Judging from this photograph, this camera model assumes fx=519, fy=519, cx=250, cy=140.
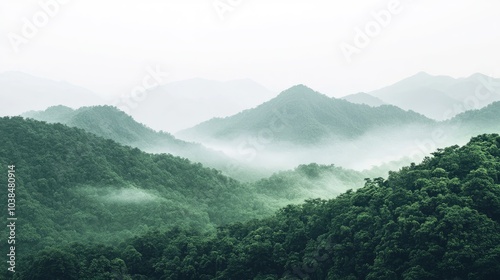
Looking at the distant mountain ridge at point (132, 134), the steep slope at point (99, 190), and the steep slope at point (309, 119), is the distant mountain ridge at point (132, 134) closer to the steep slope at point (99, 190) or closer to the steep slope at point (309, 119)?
the steep slope at point (309, 119)

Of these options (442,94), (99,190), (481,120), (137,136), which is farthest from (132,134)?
(442,94)

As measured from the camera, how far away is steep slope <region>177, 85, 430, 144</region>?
8450cm

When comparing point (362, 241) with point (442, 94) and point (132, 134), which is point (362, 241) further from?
point (442, 94)

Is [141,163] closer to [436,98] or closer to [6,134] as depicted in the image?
[6,134]

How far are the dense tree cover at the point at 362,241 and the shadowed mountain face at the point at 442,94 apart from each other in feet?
310

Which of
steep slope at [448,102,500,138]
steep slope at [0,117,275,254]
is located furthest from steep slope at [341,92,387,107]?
steep slope at [0,117,275,254]

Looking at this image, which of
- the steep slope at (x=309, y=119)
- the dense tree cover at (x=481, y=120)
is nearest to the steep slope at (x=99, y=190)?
the dense tree cover at (x=481, y=120)

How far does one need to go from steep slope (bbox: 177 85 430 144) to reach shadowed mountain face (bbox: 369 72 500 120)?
102 feet

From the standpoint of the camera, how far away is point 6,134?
38438 millimetres

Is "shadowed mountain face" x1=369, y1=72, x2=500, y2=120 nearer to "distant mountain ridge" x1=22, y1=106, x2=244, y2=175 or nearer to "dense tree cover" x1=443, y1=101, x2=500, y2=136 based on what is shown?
"dense tree cover" x1=443, y1=101, x2=500, y2=136

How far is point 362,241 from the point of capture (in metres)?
21.9

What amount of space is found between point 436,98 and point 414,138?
164 ft

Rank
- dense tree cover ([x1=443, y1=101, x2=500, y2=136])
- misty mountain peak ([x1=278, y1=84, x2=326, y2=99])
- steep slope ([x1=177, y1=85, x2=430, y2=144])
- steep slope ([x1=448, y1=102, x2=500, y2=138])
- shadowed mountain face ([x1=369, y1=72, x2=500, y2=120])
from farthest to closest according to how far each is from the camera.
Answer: shadowed mountain face ([x1=369, y1=72, x2=500, y2=120])
misty mountain peak ([x1=278, y1=84, x2=326, y2=99])
steep slope ([x1=177, y1=85, x2=430, y2=144])
steep slope ([x1=448, y1=102, x2=500, y2=138])
dense tree cover ([x1=443, y1=101, x2=500, y2=136])

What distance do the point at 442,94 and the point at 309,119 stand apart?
58.8 metres
